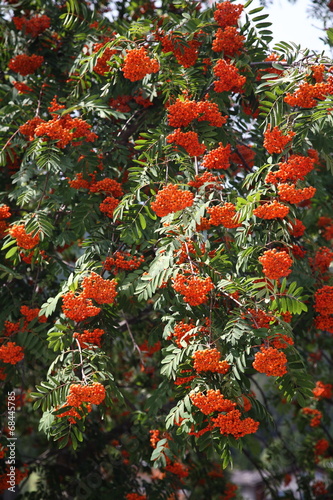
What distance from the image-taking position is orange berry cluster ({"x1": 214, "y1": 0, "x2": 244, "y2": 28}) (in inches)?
157

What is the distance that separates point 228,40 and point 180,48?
335mm

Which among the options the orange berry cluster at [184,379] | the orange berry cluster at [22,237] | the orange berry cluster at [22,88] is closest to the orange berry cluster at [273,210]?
the orange berry cluster at [184,379]

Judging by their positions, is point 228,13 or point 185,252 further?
point 228,13

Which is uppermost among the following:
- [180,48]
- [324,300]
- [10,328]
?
[180,48]

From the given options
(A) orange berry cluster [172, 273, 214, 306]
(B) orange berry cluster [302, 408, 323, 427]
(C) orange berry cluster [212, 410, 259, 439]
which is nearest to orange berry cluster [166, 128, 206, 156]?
(A) orange berry cluster [172, 273, 214, 306]

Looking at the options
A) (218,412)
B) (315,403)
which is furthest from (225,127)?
(315,403)

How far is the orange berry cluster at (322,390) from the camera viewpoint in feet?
21.2

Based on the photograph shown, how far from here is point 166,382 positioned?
380 centimetres

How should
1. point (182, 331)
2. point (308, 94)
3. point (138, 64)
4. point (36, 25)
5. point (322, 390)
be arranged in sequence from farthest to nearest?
point (322, 390), point (36, 25), point (138, 64), point (308, 94), point (182, 331)

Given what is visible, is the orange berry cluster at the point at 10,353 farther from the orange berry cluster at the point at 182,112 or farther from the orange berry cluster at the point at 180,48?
the orange berry cluster at the point at 180,48

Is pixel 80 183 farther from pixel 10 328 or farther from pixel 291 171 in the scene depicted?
pixel 291 171

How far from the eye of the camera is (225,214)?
10.9 feet

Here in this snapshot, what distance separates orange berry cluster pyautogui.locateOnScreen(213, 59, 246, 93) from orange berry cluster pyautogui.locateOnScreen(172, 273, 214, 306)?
1.41m

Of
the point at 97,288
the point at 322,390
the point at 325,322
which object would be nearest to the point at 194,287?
the point at 97,288
